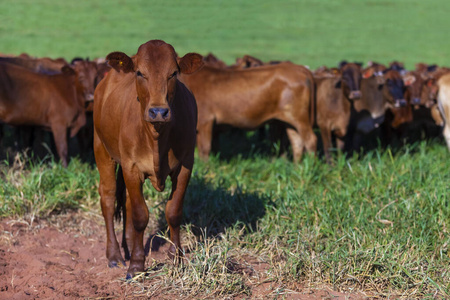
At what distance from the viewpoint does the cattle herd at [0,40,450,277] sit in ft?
16.4

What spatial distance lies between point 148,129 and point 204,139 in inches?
168

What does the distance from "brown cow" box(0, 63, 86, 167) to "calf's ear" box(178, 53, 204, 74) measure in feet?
13.8

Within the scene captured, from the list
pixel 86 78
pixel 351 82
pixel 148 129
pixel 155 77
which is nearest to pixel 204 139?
pixel 86 78

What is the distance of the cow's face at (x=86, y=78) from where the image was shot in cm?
927

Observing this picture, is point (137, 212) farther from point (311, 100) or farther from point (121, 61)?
point (311, 100)

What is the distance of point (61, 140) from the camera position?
900 cm

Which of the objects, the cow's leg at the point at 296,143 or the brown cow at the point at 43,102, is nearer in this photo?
the brown cow at the point at 43,102

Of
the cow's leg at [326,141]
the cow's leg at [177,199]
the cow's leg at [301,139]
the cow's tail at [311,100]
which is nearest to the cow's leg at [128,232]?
the cow's leg at [177,199]

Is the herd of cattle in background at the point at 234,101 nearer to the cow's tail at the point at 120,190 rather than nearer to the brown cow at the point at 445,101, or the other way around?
the brown cow at the point at 445,101

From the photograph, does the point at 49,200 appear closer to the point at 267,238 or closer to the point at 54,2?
the point at 267,238

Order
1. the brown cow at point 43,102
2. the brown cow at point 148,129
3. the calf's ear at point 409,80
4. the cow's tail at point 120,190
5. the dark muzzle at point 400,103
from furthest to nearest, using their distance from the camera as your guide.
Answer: the calf's ear at point 409,80 < the dark muzzle at point 400,103 < the brown cow at point 43,102 < the cow's tail at point 120,190 < the brown cow at point 148,129

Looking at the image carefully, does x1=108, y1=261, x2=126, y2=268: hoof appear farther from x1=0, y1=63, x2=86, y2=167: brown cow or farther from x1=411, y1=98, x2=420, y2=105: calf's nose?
x1=411, y1=98, x2=420, y2=105: calf's nose

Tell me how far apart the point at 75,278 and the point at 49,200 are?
1728mm

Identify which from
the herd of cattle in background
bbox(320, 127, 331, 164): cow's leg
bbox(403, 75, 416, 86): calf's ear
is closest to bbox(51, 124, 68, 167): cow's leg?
the herd of cattle in background
